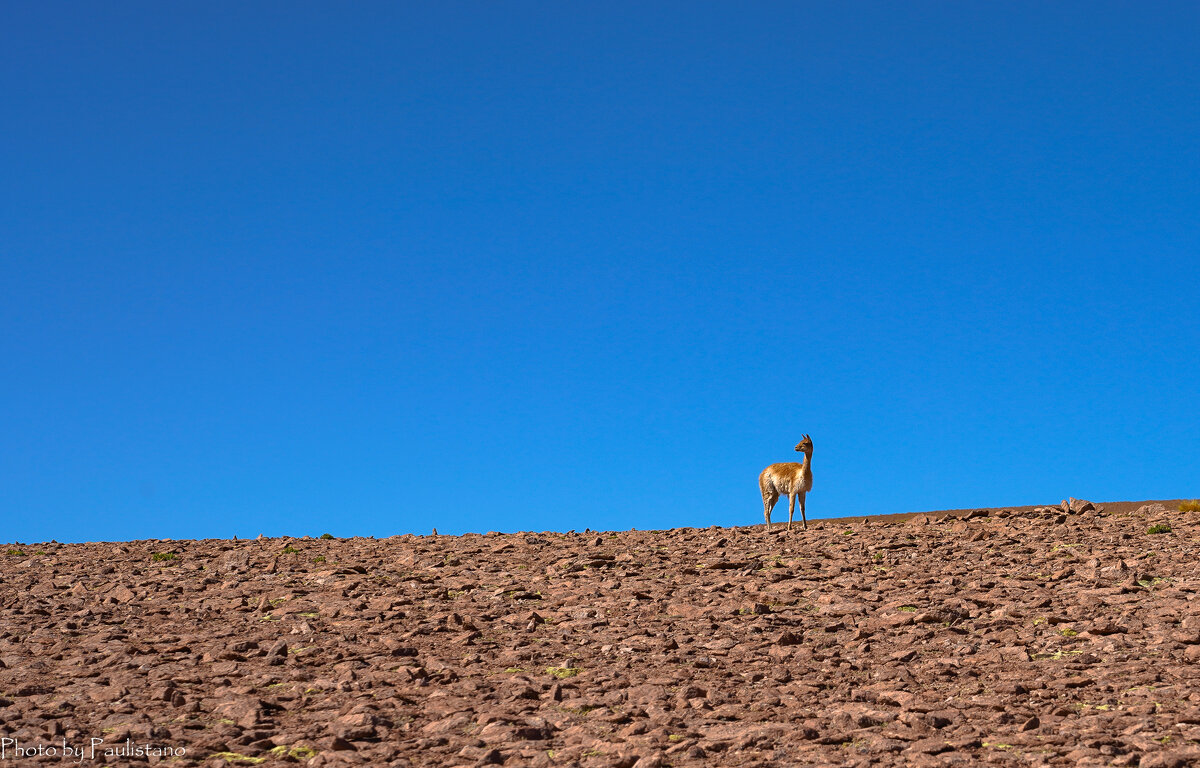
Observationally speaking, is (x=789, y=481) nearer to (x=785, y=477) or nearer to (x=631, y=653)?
(x=785, y=477)

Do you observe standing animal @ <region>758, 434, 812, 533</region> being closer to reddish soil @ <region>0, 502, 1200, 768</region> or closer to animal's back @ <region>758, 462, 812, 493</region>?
animal's back @ <region>758, 462, 812, 493</region>

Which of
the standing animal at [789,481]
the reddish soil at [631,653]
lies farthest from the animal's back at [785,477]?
the reddish soil at [631,653]

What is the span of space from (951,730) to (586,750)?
3786mm

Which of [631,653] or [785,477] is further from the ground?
[785,477]

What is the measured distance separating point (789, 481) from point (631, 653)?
1465 cm

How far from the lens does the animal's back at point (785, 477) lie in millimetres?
27812

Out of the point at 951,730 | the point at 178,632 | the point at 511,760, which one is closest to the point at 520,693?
the point at 511,760

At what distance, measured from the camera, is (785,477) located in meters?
28.4

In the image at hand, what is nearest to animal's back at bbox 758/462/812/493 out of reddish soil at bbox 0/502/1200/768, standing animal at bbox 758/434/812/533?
standing animal at bbox 758/434/812/533

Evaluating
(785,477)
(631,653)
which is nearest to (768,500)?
(785,477)

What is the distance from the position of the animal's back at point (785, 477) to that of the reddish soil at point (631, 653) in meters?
4.82

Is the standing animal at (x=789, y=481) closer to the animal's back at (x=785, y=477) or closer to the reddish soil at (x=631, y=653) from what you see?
the animal's back at (x=785, y=477)

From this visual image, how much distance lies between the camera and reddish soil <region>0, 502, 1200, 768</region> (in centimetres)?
1102

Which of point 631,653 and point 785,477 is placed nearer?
point 631,653
